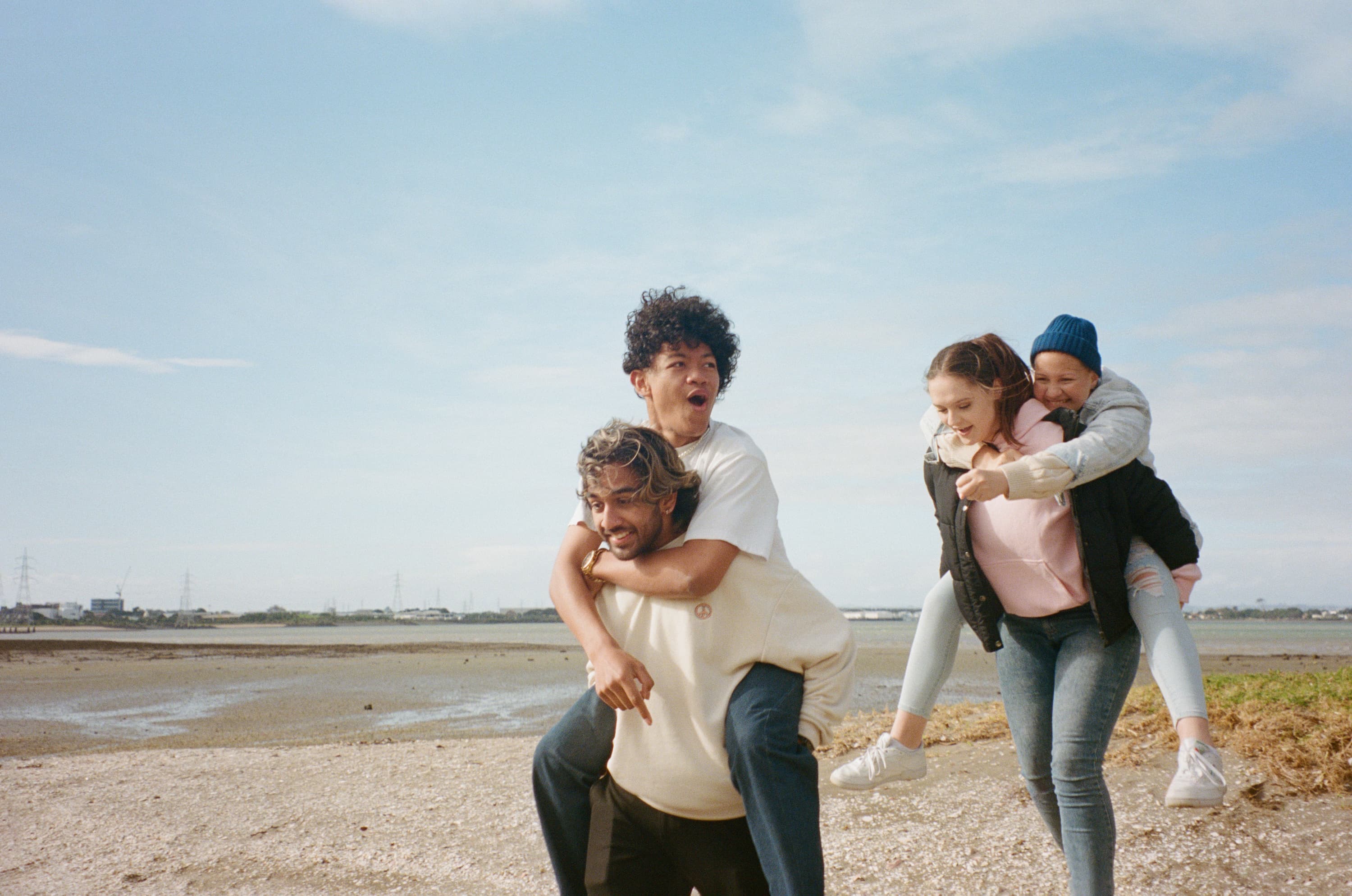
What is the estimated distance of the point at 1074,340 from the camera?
3186 mm

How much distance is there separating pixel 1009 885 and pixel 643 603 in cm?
284

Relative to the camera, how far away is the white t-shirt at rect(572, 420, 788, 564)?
2660 mm

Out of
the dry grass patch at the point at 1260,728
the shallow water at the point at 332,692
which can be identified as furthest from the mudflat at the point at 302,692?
the dry grass patch at the point at 1260,728

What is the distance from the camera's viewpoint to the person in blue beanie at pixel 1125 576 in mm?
→ 2736

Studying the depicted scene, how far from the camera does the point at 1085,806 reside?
2.88m

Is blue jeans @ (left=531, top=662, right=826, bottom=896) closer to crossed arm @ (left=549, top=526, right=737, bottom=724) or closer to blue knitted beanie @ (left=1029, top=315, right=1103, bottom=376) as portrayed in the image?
crossed arm @ (left=549, top=526, right=737, bottom=724)

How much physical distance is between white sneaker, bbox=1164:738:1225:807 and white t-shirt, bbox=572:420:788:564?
132 cm

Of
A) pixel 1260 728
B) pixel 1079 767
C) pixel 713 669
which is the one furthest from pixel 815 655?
pixel 1260 728

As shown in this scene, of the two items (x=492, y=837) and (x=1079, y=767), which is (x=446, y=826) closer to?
(x=492, y=837)

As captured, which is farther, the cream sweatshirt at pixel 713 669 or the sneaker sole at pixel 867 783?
the sneaker sole at pixel 867 783

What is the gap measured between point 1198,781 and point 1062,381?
1.33 metres

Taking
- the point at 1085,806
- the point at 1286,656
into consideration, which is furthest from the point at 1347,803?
the point at 1286,656

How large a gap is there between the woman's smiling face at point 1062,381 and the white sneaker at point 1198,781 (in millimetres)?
1154

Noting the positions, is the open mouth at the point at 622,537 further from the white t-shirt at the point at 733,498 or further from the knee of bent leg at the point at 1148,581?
the knee of bent leg at the point at 1148,581
